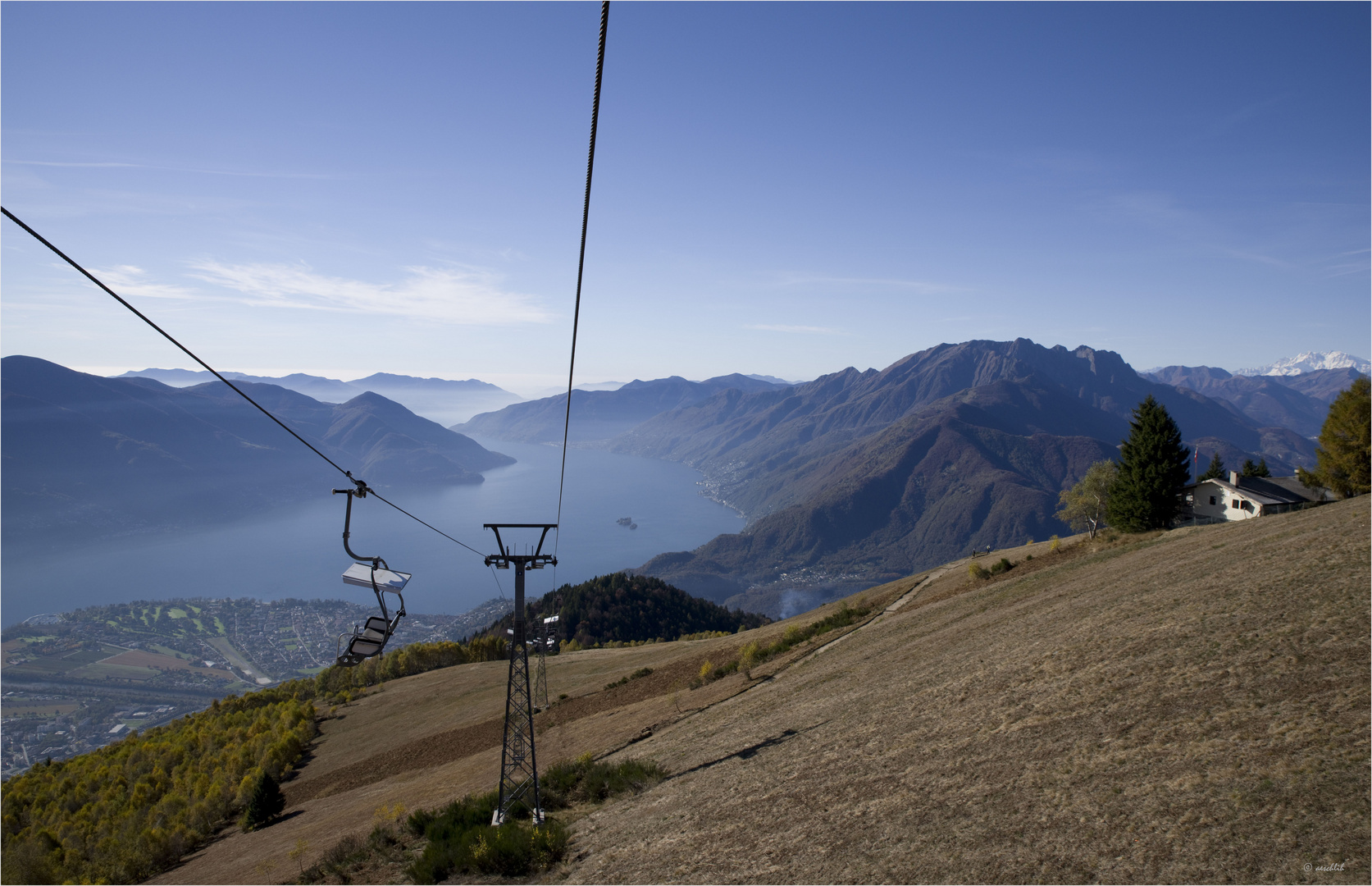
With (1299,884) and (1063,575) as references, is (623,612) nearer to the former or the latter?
(1063,575)

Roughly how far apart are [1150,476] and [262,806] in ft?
151

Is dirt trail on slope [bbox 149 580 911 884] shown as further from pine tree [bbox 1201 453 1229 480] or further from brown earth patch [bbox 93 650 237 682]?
brown earth patch [bbox 93 650 237 682]

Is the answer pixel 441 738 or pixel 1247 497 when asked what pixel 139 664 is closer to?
pixel 441 738

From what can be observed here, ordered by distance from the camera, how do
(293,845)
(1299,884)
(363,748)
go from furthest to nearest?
(363,748) → (293,845) → (1299,884)

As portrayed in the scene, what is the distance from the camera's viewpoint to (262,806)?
26656 mm

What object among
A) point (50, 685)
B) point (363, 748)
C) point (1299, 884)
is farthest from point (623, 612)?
point (50, 685)

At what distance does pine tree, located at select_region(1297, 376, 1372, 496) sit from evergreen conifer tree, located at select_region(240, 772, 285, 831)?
55979 millimetres

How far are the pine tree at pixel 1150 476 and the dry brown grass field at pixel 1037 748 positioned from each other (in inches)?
251

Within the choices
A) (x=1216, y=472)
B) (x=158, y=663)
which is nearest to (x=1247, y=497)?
(x=1216, y=472)

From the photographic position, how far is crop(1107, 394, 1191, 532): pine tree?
3238 cm

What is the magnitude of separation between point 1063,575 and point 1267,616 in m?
12.5

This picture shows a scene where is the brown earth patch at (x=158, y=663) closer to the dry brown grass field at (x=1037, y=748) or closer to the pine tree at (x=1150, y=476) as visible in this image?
the dry brown grass field at (x=1037, y=748)

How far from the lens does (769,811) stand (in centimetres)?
1201

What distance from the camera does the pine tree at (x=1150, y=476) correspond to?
32.4 meters
